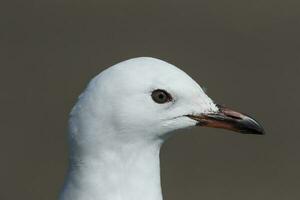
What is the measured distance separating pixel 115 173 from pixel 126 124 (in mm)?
292

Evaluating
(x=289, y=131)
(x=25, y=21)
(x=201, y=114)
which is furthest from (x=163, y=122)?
(x=25, y=21)

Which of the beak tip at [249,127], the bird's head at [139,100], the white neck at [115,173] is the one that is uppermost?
the bird's head at [139,100]

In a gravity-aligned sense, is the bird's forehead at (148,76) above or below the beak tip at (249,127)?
above

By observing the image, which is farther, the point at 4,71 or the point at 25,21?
the point at 25,21

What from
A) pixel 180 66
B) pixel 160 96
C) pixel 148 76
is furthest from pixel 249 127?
pixel 180 66

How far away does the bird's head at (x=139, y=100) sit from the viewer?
6238 mm

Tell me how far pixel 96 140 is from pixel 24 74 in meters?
7.39

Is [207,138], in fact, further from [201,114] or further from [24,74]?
[201,114]

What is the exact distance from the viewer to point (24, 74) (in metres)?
13.6

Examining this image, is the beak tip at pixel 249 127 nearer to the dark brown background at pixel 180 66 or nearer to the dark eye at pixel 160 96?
the dark eye at pixel 160 96

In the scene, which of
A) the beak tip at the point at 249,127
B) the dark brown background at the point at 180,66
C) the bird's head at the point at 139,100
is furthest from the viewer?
the dark brown background at the point at 180,66

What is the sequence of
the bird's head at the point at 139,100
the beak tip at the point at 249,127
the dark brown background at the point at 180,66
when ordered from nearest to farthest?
the bird's head at the point at 139,100 → the beak tip at the point at 249,127 → the dark brown background at the point at 180,66

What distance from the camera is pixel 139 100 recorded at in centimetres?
627

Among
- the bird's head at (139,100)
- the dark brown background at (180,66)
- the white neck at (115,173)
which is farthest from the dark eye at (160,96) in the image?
the dark brown background at (180,66)
